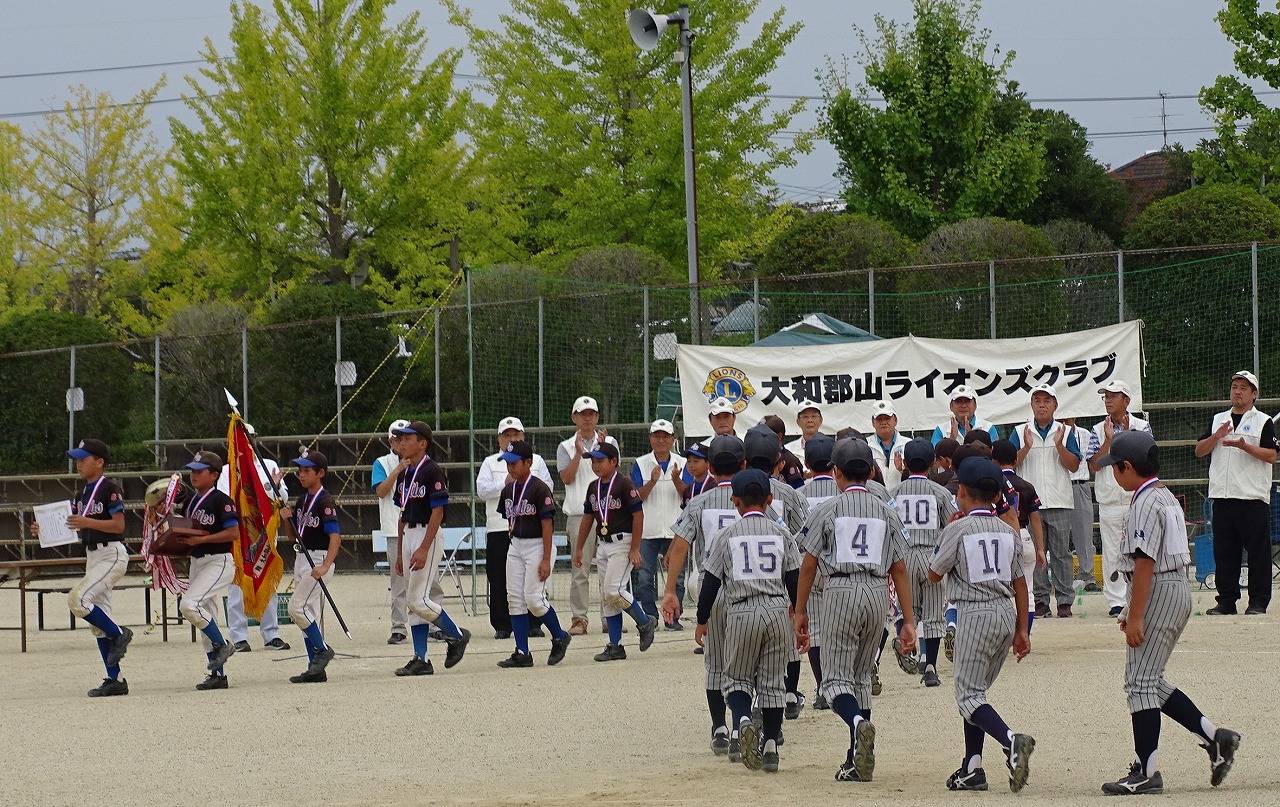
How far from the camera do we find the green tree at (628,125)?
26.9 metres

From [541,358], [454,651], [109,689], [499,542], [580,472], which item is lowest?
[109,689]

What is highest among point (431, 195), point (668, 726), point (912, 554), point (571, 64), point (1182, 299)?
point (571, 64)

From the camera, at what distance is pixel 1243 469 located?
1425cm

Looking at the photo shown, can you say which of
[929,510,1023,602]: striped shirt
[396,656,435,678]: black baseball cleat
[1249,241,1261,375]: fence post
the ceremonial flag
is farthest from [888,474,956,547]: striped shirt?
[1249,241,1261,375]: fence post

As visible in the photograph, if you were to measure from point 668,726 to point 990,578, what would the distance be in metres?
2.77

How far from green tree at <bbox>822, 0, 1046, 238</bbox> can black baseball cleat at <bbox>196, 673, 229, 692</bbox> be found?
20361mm

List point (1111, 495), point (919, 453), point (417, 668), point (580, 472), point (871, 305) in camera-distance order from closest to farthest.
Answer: point (919, 453) → point (417, 668) → point (1111, 495) → point (580, 472) → point (871, 305)

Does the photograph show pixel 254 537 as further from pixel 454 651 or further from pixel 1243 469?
pixel 1243 469

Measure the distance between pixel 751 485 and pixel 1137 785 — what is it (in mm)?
2342

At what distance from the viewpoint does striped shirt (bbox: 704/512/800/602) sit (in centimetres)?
794

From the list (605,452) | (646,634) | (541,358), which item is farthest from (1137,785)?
(541,358)

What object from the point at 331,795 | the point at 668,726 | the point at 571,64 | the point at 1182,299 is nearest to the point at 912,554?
the point at 668,726

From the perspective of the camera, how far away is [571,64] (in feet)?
92.4

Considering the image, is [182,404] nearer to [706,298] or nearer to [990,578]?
[706,298]
